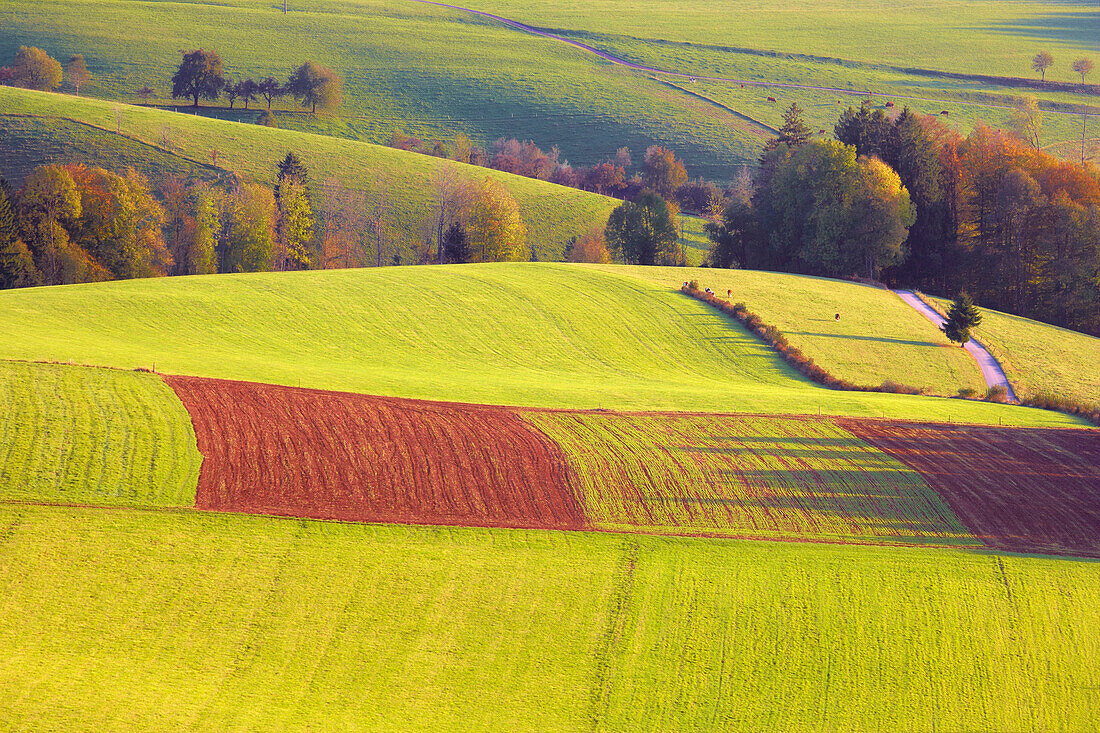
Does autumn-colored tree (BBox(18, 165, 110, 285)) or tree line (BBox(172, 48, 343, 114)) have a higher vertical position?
tree line (BBox(172, 48, 343, 114))

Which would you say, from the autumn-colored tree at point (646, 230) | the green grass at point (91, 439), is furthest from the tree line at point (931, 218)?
the green grass at point (91, 439)

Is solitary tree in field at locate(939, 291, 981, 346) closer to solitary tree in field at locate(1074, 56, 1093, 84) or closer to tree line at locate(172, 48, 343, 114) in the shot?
tree line at locate(172, 48, 343, 114)

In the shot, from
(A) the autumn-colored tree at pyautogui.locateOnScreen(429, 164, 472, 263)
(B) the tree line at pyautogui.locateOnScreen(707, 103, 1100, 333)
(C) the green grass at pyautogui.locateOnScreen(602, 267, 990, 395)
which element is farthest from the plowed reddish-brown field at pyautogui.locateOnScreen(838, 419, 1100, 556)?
(A) the autumn-colored tree at pyautogui.locateOnScreen(429, 164, 472, 263)

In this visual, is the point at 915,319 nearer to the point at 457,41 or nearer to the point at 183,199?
the point at 183,199

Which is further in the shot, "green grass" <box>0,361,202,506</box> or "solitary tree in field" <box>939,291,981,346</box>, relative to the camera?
"solitary tree in field" <box>939,291,981,346</box>

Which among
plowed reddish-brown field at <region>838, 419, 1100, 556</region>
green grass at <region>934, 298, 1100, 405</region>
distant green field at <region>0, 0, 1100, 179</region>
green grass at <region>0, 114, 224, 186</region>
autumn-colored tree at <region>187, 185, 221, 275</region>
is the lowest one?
autumn-colored tree at <region>187, 185, 221, 275</region>

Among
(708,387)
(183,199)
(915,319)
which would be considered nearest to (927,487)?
(708,387)
